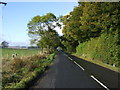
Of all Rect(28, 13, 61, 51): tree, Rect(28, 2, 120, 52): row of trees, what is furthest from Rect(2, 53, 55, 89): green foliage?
Rect(28, 13, 61, 51): tree

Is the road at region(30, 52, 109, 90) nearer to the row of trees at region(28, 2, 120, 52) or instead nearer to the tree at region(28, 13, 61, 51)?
the row of trees at region(28, 2, 120, 52)

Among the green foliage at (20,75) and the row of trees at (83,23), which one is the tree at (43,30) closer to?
the row of trees at (83,23)

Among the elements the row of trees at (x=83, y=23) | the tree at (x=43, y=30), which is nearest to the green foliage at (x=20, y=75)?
the row of trees at (x=83, y=23)

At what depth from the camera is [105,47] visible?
24031mm

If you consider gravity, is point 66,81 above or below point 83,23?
below

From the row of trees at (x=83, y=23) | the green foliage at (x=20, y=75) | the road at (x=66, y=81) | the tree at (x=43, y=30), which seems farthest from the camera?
the tree at (x=43, y=30)

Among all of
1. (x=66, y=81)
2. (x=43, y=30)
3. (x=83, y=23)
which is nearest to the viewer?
(x=66, y=81)

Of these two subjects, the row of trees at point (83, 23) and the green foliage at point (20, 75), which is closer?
the green foliage at point (20, 75)

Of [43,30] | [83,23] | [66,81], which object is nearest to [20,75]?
[66,81]

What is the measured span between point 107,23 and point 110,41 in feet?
8.48

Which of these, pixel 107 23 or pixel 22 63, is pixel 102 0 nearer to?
pixel 107 23

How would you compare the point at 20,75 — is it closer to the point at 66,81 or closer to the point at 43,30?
the point at 66,81

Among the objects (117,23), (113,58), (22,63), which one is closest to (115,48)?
(113,58)

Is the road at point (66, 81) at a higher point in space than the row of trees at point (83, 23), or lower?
lower
